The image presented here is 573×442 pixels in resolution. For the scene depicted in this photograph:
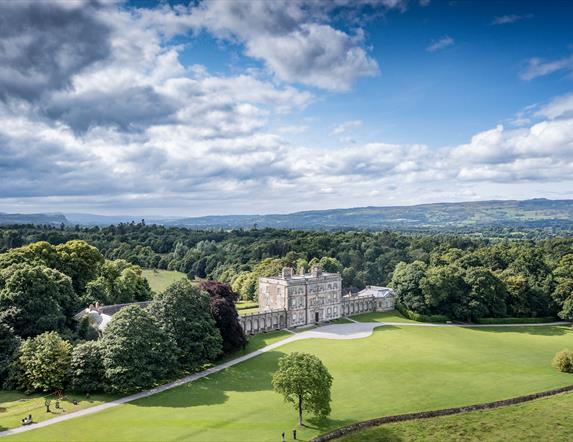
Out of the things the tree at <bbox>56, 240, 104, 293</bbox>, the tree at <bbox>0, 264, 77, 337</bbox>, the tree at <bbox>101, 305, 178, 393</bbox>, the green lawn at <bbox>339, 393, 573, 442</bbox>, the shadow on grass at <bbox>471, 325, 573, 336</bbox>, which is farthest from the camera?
the shadow on grass at <bbox>471, 325, 573, 336</bbox>

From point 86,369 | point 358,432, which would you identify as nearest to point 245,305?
point 86,369

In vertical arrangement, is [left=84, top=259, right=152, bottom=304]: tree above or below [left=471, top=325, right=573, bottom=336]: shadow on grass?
above

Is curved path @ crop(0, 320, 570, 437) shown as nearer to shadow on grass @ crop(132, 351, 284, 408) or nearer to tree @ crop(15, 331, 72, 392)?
shadow on grass @ crop(132, 351, 284, 408)

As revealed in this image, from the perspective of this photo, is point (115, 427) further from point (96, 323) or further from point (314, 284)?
point (314, 284)

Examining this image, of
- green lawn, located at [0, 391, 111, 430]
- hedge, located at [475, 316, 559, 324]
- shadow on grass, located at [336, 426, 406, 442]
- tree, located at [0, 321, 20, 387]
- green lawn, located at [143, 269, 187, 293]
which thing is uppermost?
tree, located at [0, 321, 20, 387]

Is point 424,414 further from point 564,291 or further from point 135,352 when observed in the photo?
point 564,291

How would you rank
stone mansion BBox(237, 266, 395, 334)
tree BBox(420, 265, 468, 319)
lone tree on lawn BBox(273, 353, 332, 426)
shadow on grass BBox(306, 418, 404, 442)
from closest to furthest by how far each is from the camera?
shadow on grass BBox(306, 418, 404, 442) → lone tree on lawn BBox(273, 353, 332, 426) → stone mansion BBox(237, 266, 395, 334) → tree BBox(420, 265, 468, 319)

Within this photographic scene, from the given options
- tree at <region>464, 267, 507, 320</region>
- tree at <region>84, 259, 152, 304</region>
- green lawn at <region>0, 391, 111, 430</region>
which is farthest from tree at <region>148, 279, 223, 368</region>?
tree at <region>464, 267, 507, 320</region>

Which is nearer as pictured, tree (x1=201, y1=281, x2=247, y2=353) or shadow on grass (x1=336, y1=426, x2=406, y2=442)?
shadow on grass (x1=336, y1=426, x2=406, y2=442)
